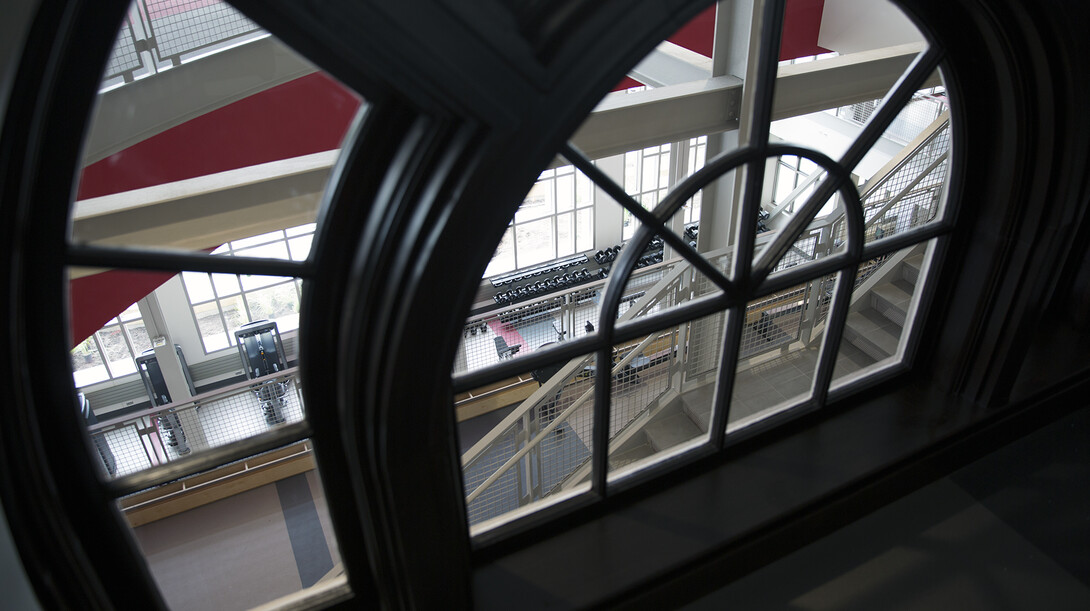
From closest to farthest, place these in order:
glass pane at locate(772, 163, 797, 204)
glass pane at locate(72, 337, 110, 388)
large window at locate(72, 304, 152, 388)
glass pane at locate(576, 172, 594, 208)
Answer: glass pane at locate(72, 337, 110, 388) < large window at locate(72, 304, 152, 388) < glass pane at locate(772, 163, 797, 204) < glass pane at locate(576, 172, 594, 208)

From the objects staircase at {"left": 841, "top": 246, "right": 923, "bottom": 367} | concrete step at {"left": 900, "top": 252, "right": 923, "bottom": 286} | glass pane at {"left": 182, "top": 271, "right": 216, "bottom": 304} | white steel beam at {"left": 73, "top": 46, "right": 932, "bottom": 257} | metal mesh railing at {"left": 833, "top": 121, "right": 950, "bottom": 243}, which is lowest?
glass pane at {"left": 182, "top": 271, "right": 216, "bottom": 304}

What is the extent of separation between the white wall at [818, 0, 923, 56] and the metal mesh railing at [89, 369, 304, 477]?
4.15 m

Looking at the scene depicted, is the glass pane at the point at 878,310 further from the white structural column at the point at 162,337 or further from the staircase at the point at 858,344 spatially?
the white structural column at the point at 162,337

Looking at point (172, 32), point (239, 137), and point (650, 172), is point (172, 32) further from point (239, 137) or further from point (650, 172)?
point (650, 172)

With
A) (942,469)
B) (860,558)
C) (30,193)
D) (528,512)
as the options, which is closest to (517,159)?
(30,193)

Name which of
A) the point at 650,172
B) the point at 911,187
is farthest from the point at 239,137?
the point at 650,172

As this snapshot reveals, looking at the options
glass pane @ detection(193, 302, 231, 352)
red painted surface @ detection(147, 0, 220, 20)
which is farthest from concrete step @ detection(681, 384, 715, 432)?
glass pane @ detection(193, 302, 231, 352)

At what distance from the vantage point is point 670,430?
5395 millimetres

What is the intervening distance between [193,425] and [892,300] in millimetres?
6099

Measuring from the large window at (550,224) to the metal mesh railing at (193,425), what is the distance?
5.98 m

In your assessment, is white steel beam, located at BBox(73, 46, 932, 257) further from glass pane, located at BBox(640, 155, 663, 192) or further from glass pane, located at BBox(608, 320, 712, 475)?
glass pane, located at BBox(640, 155, 663, 192)

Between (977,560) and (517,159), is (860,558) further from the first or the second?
(517,159)

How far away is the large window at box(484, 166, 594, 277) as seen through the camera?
12922 millimetres

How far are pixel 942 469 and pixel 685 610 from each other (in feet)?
3.92
